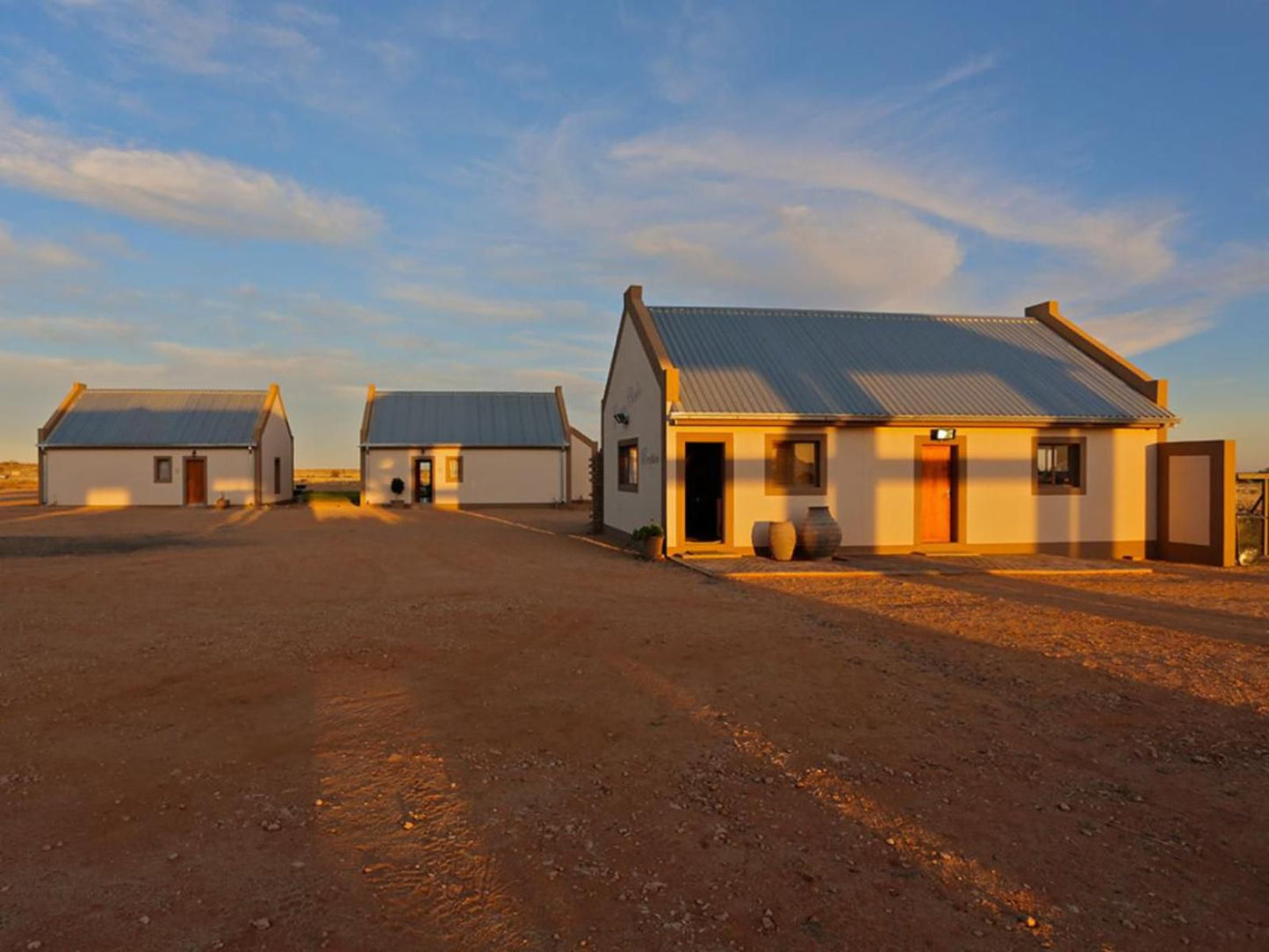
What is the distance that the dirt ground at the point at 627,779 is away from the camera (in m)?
3.39

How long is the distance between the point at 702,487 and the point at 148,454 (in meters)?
26.0

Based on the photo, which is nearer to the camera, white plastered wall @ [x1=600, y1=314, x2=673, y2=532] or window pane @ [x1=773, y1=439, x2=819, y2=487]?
window pane @ [x1=773, y1=439, x2=819, y2=487]

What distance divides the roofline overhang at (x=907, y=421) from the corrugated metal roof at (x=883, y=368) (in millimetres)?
66

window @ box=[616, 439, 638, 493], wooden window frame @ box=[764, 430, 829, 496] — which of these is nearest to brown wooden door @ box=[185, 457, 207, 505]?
window @ box=[616, 439, 638, 493]

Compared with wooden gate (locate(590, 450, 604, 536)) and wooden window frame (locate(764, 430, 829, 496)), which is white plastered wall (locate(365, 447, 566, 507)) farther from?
wooden window frame (locate(764, 430, 829, 496))

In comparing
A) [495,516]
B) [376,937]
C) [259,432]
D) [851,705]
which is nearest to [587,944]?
[376,937]

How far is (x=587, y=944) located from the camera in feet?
10.4

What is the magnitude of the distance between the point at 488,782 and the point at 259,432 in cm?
3379

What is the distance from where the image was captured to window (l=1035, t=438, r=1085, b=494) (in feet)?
57.3

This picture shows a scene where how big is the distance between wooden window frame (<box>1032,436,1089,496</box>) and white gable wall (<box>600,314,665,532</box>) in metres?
8.16

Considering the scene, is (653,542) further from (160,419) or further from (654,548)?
(160,419)

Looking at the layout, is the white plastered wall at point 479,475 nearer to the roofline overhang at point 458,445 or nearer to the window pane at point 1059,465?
the roofline overhang at point 458,445

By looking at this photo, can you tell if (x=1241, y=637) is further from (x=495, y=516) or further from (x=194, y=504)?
(x=194, y=504)

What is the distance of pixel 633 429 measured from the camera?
1900cm
